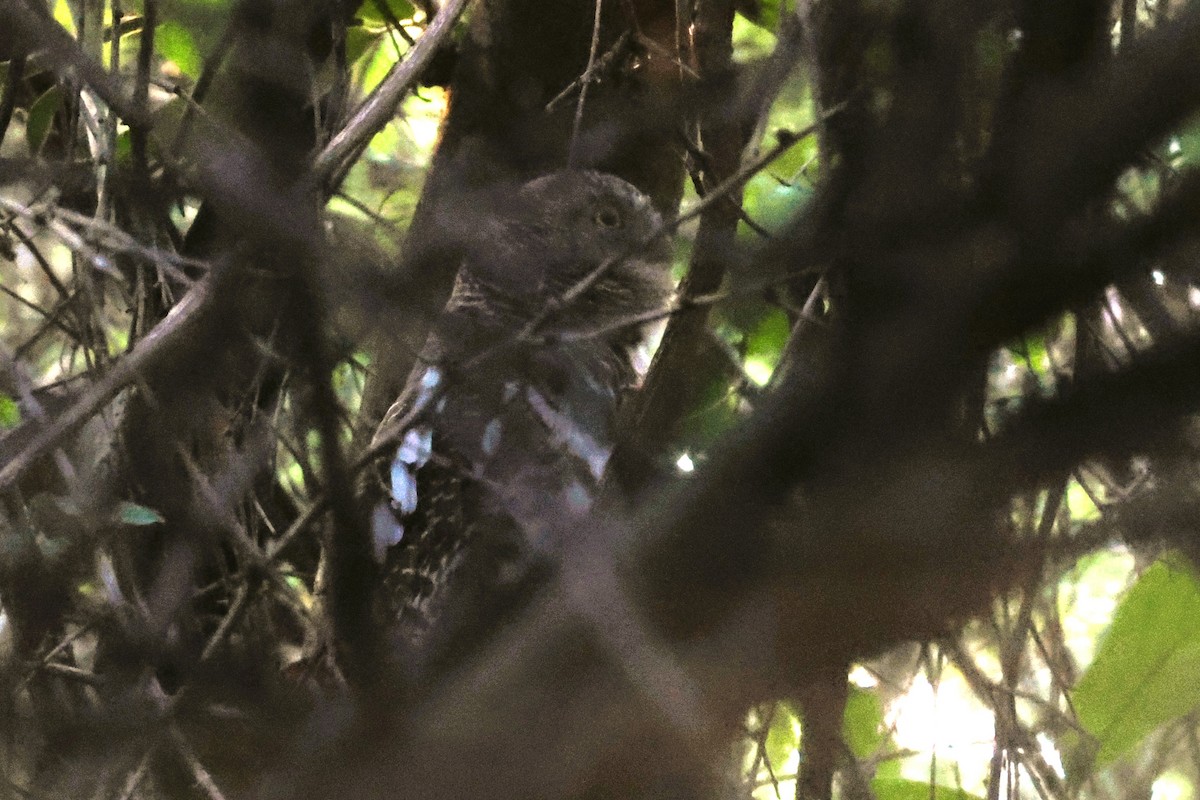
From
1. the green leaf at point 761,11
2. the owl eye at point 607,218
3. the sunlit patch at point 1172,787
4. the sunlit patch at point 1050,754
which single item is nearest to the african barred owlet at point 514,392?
the owl eye at point 607,218

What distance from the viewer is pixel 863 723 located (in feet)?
3.38

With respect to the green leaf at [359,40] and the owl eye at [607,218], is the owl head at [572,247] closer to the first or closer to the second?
the owl eye at [607,218]

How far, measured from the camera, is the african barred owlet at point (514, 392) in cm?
77

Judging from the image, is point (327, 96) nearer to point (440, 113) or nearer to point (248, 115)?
point (248, 115)

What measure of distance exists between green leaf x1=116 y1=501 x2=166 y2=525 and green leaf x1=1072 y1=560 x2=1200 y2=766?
2.62ft

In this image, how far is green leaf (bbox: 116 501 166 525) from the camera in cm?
93

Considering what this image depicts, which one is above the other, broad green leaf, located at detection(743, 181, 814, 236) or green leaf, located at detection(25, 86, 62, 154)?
green leaf, located at detection(25, 86, 62, 154)

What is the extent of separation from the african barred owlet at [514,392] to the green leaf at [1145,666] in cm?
45

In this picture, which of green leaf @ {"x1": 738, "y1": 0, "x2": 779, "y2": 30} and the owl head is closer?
the owl head

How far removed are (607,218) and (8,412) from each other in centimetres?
71

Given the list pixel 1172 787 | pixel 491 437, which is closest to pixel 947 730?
pixel 1172 787

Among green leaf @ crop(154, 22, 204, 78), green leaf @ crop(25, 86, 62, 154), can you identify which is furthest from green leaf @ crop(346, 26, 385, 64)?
green leaf @ crop(25, 86, 62, 154)

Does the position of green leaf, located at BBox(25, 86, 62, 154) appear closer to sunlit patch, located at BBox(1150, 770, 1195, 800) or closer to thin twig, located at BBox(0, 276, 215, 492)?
thin twig, located at BBox(0, 276, 215, 492)

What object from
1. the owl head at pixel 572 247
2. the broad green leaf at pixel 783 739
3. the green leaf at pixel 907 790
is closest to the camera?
the broad green leaf at pixel 783 739
